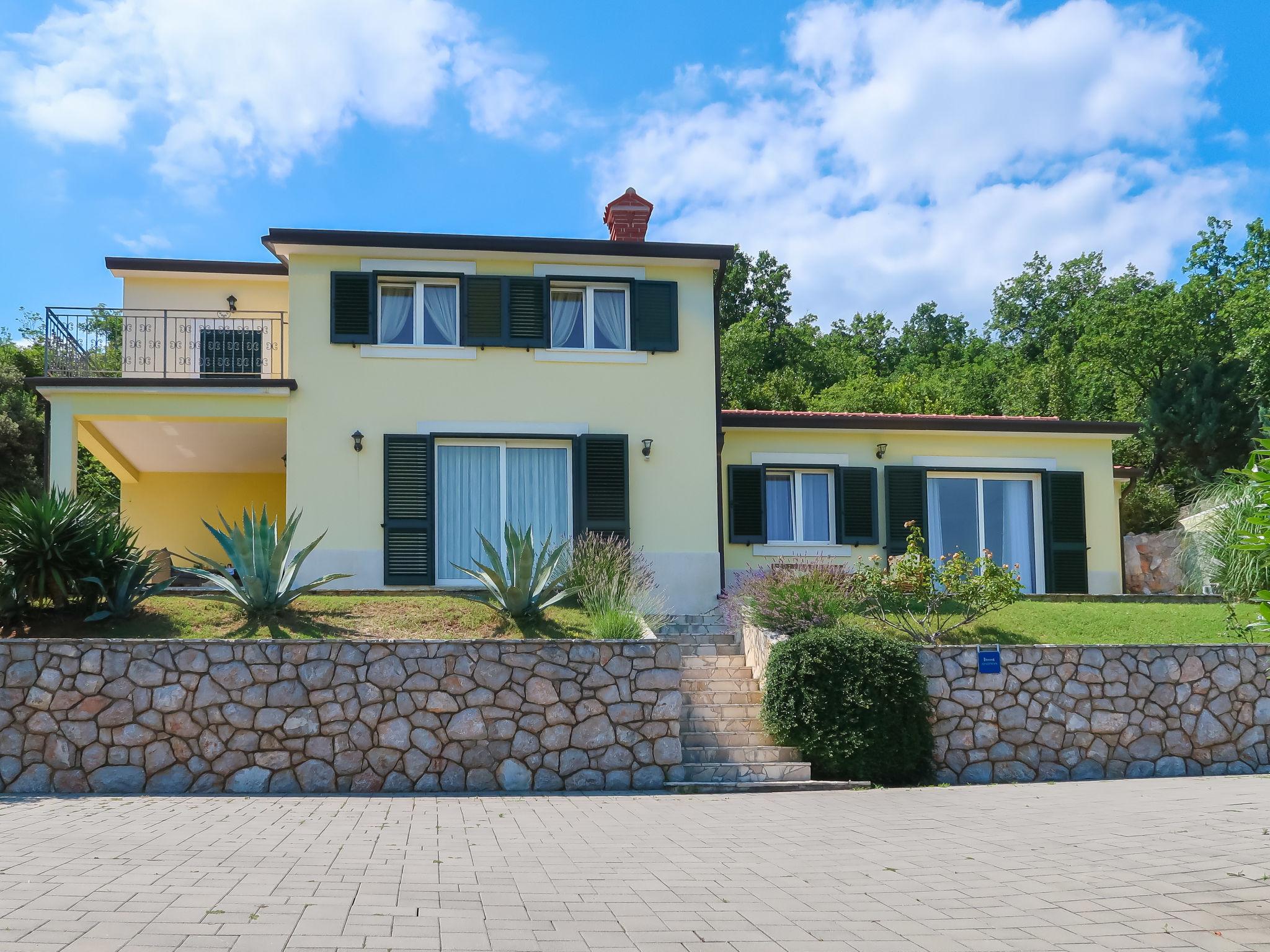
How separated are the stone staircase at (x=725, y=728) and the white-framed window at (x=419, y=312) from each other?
19.2ft

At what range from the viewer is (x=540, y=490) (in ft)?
55.0

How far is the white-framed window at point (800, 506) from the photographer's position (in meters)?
18.4

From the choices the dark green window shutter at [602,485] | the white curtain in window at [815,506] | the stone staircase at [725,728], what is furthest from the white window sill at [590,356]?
the stone staircase at [725,728]

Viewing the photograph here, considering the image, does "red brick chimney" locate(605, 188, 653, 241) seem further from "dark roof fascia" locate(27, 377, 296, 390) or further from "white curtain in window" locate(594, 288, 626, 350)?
"dark roof fascia" locate(27, 377, 296, 390)

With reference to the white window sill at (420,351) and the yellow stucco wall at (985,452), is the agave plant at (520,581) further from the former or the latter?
the yellow stucco wall at (985,452)

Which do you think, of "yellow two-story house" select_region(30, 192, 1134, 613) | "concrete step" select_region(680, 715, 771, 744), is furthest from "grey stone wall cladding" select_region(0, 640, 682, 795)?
"yellow two-story house" select_region(30, 192, 1134, 613)

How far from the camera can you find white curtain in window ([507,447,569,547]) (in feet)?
54.6

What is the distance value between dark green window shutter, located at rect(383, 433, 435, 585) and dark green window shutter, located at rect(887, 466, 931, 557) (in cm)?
751

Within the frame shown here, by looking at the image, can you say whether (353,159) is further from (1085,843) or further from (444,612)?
(1085,843)

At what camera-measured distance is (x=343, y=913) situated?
5.84m

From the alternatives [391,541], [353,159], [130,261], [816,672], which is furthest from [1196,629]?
[130,261]

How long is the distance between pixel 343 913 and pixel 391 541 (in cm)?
1050

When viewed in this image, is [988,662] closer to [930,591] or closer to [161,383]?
[930,591]

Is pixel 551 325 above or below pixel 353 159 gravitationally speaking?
below
